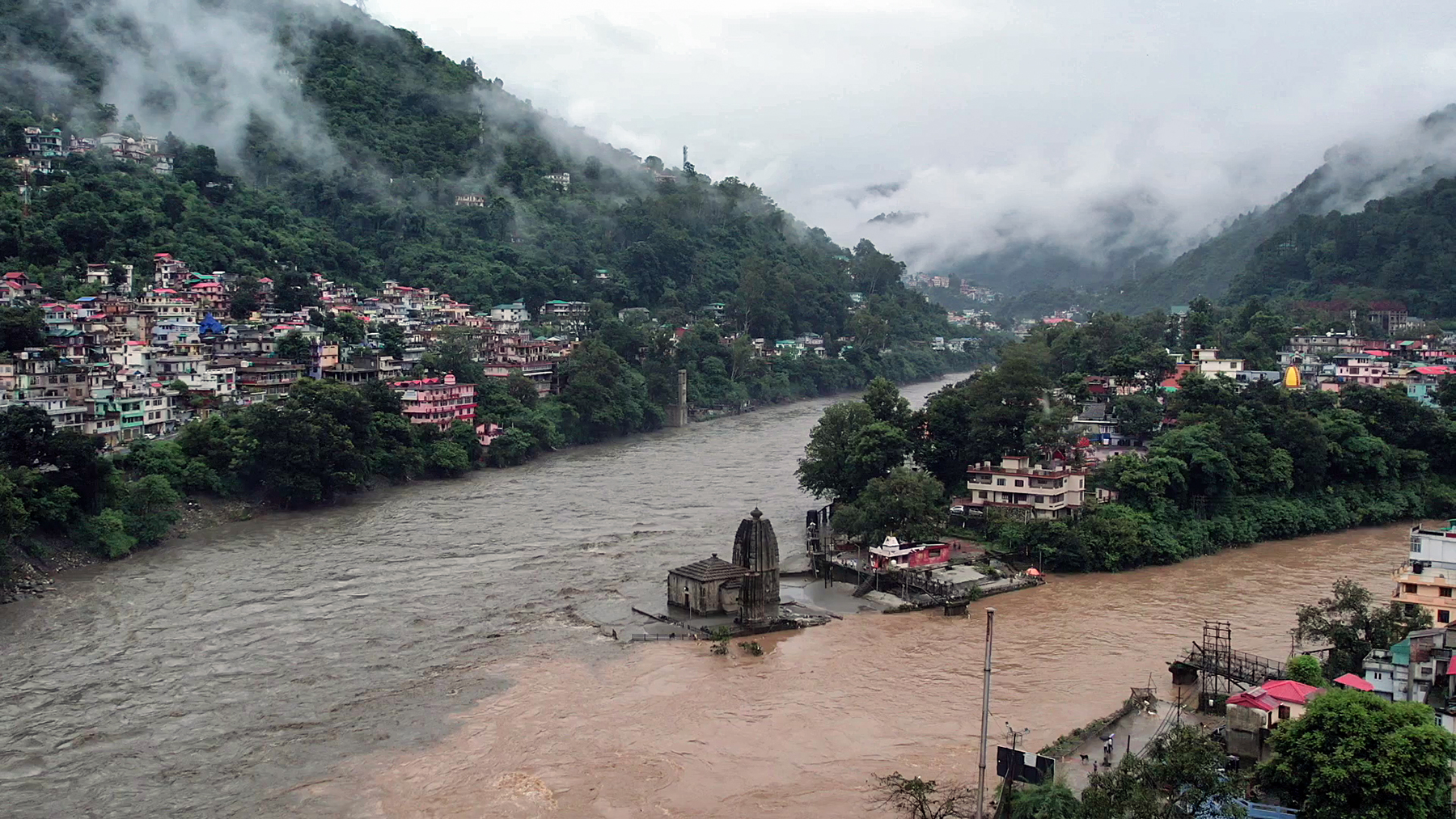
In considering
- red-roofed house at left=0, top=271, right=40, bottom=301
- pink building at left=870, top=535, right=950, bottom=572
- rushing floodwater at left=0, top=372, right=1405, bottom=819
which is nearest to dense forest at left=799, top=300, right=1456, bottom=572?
pink building at left=870, top=535, right=950, bottom=572

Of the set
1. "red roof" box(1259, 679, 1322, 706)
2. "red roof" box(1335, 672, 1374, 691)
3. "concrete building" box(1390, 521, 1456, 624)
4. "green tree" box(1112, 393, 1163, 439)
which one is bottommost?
"red roof" box(1259, 679, 1322, 706)

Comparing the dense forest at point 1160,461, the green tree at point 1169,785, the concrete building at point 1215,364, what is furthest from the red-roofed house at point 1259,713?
the concrete building at point 1215,364

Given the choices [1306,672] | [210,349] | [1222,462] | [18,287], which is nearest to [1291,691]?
[1306,672]

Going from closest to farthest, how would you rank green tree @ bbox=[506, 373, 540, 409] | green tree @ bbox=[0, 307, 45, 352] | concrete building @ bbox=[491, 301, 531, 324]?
1. green tree @ bbox=[0, 307, 45, 352]
2. green tree @ bbox=[506, 373, 540, 409]
3. concrete building @ bbox=[491, 301, 531, 324]

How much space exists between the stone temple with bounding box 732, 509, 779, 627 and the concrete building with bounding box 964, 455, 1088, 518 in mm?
6479

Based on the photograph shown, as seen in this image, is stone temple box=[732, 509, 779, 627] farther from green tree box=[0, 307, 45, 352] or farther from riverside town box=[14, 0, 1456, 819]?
green tree box=[0, 307, 45, 352]

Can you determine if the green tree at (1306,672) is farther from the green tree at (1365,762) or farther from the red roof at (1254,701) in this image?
the green tree at (1365,762)

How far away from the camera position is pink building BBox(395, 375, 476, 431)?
108 ft

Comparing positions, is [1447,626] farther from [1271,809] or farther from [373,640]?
[373,640]

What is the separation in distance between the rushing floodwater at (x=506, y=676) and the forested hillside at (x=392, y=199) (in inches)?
803

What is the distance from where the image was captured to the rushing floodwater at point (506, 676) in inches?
510

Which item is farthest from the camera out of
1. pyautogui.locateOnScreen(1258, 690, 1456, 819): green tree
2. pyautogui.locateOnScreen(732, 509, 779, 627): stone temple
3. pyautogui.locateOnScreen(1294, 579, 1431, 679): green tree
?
pyautogui.locateOnScreen(732, 509, 779, 627): stone temple

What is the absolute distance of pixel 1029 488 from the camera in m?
23.5

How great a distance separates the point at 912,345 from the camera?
6581 cm
